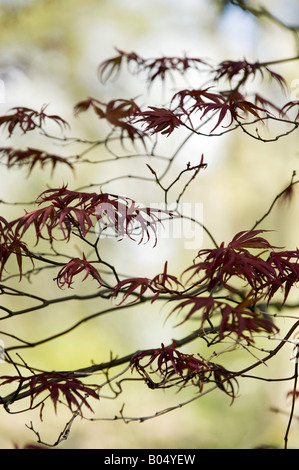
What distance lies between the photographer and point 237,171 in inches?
171

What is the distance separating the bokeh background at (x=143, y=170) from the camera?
367cm

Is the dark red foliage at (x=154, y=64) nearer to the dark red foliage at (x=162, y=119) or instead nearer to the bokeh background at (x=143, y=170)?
the dark red foliage at (x=162, y=119)

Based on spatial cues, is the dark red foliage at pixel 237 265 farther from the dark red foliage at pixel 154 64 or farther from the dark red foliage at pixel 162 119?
the dark red foliage at pixel 154 64

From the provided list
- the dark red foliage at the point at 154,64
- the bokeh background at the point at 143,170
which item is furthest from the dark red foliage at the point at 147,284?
the bokeh background at the point at 143,170

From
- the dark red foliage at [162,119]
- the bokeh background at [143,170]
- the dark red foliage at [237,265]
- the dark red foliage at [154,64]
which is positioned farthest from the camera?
the bokeh background at [143,170]

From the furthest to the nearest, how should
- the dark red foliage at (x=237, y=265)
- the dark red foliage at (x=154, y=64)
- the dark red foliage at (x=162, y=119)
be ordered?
the dark red foliage at (x=154, y=64)
the dark red foliage at (x=162, y=119)
the dark red foliage at (x=237, y=265)

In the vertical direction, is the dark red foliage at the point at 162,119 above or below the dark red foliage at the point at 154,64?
below

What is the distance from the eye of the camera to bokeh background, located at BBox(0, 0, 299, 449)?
12.0 feet

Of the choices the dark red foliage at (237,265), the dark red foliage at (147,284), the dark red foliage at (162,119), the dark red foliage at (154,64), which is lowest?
the dark red foliage at (147,284)

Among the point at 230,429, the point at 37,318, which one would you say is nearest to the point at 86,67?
the point at 37,318

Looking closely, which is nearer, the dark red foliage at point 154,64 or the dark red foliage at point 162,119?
the dark red foliage at point 162,119

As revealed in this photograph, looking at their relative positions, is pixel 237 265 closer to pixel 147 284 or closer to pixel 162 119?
pixel 147 284

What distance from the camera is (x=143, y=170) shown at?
4148 millimetres
